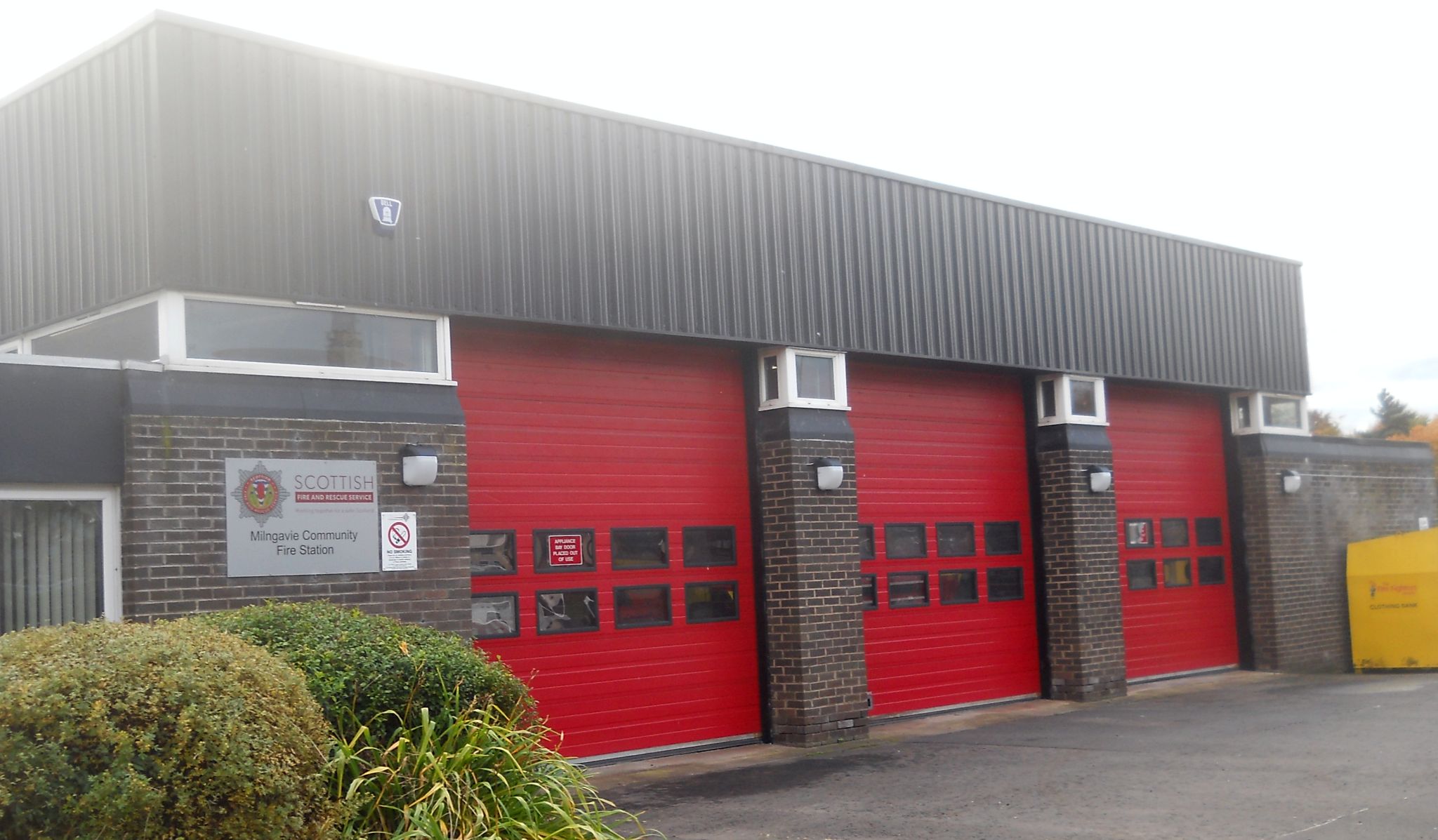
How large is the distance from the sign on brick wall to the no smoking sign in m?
0.05

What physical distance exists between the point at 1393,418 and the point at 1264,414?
73.3 m

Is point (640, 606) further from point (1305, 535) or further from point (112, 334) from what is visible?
point (1305, 535)

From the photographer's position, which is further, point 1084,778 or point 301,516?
point 1084,778

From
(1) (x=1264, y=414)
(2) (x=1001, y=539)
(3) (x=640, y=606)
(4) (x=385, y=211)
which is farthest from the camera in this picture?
→ (1) (x=1264, y=414)

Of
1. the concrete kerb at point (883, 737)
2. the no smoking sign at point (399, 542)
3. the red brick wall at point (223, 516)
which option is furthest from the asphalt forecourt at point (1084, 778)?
the no smoking sign at point (399, 542)

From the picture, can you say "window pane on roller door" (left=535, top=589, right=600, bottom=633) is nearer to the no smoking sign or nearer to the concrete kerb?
the concrete kerb

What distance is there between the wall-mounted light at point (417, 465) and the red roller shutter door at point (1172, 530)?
33.3 ft

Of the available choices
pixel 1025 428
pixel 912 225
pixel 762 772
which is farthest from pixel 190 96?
pixel 1025 428

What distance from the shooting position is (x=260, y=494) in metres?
9.81

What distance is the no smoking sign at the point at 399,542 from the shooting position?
1038cm

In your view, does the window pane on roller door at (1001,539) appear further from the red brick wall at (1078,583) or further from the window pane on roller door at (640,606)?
the window pane on roller door at (640,606)

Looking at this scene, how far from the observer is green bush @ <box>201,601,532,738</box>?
699 centimetres

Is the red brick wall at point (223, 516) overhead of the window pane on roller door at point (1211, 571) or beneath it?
overhead

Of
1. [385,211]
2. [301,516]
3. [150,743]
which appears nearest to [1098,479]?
[385,211]
